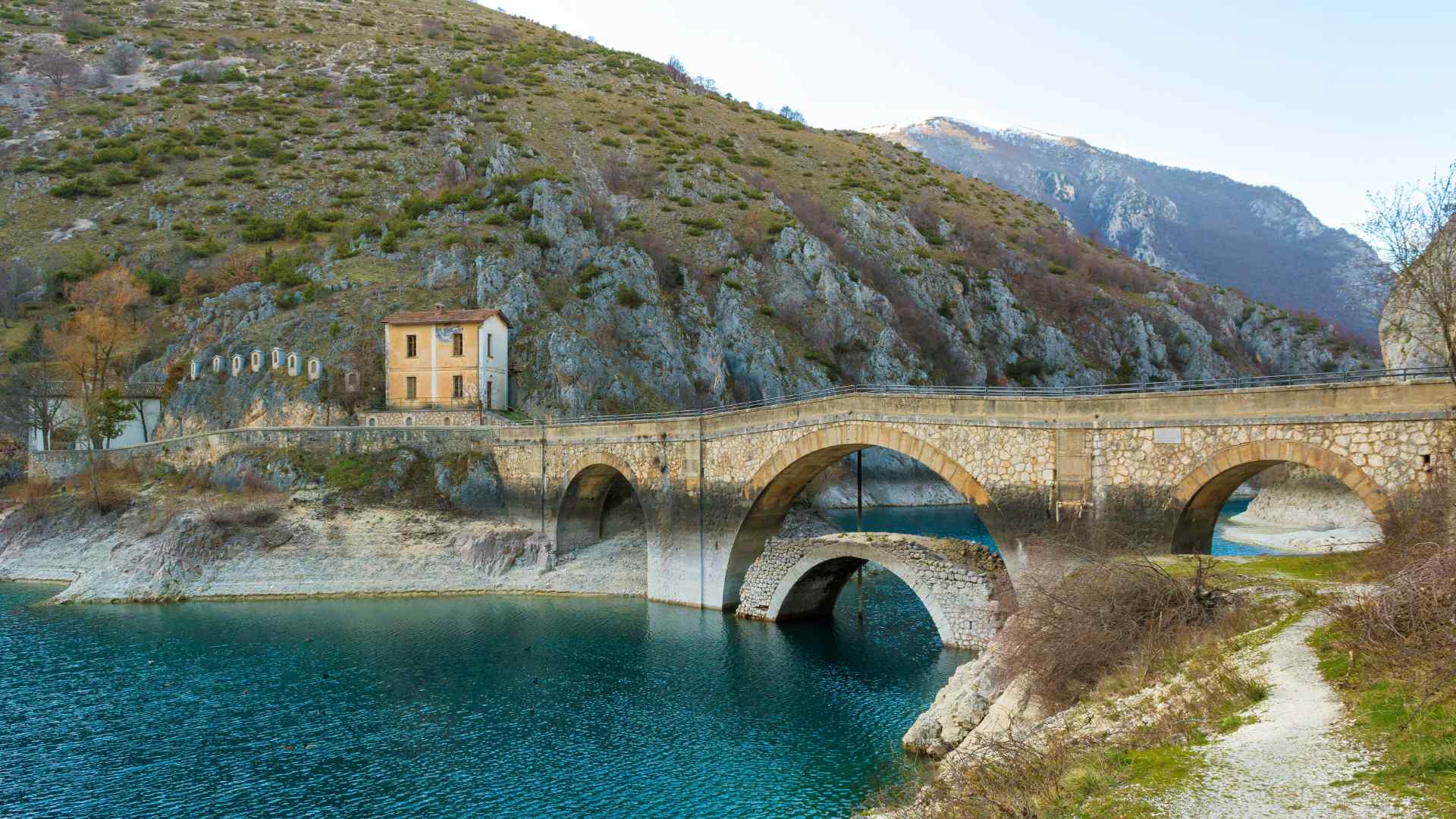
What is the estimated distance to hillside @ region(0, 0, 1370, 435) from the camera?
60.9m

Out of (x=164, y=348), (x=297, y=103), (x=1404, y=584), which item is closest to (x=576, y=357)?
(x=164, y=348)

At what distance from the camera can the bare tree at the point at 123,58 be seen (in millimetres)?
100812

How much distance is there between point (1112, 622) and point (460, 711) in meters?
17.3

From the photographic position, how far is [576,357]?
57.2 m

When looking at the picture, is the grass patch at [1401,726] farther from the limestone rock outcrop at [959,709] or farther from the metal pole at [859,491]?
the metal pole at [859,491]

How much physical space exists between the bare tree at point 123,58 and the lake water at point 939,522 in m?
96.0

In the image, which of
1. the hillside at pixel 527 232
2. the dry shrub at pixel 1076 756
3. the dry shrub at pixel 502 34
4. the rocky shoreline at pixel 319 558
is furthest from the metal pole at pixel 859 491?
the dry shrub at pixel 502 34

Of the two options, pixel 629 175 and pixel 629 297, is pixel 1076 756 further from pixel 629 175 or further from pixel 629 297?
pixel 629 175

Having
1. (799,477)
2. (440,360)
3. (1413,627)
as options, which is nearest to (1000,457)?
(799,477)

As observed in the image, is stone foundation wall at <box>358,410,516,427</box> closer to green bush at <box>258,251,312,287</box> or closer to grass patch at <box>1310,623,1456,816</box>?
green bush at <box>258,251,312,287</box>

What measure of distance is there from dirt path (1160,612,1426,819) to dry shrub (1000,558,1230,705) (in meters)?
3.40

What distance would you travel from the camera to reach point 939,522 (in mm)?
59500

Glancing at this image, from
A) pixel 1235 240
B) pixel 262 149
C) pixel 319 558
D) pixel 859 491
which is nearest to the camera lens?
pixel 859 491

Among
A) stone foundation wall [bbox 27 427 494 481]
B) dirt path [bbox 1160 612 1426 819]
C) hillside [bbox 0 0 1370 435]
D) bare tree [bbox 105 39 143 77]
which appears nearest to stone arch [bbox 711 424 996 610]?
dirt path [bbox 1160 612 1426 819]
